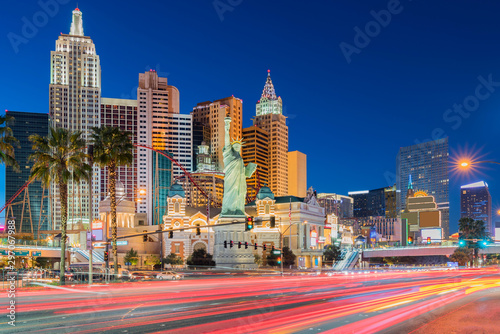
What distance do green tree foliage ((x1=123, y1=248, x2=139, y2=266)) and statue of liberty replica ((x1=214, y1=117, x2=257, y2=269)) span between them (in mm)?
21652

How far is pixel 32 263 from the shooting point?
10606cm

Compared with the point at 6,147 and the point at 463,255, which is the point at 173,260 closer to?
the point at 6,147

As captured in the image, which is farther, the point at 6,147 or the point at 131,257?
the point at 131,257

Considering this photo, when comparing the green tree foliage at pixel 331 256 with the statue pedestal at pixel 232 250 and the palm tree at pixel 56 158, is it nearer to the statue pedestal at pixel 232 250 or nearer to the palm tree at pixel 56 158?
the statue pedestal at pixel 232 250

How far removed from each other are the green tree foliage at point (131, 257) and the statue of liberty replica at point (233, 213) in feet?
71.0

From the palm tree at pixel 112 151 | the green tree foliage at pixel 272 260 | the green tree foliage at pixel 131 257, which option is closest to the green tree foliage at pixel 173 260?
the green tree foliage at pixel 131 257

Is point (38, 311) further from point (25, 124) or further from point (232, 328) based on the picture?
point (25, 124)

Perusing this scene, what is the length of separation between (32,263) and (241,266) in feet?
141

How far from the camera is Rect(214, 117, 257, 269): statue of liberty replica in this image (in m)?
105

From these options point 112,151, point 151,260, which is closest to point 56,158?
point 112,151

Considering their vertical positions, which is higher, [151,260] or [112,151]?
[112,151]

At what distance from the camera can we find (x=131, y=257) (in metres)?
118

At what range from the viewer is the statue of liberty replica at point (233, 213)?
105000 mm

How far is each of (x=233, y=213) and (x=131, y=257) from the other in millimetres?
27848
